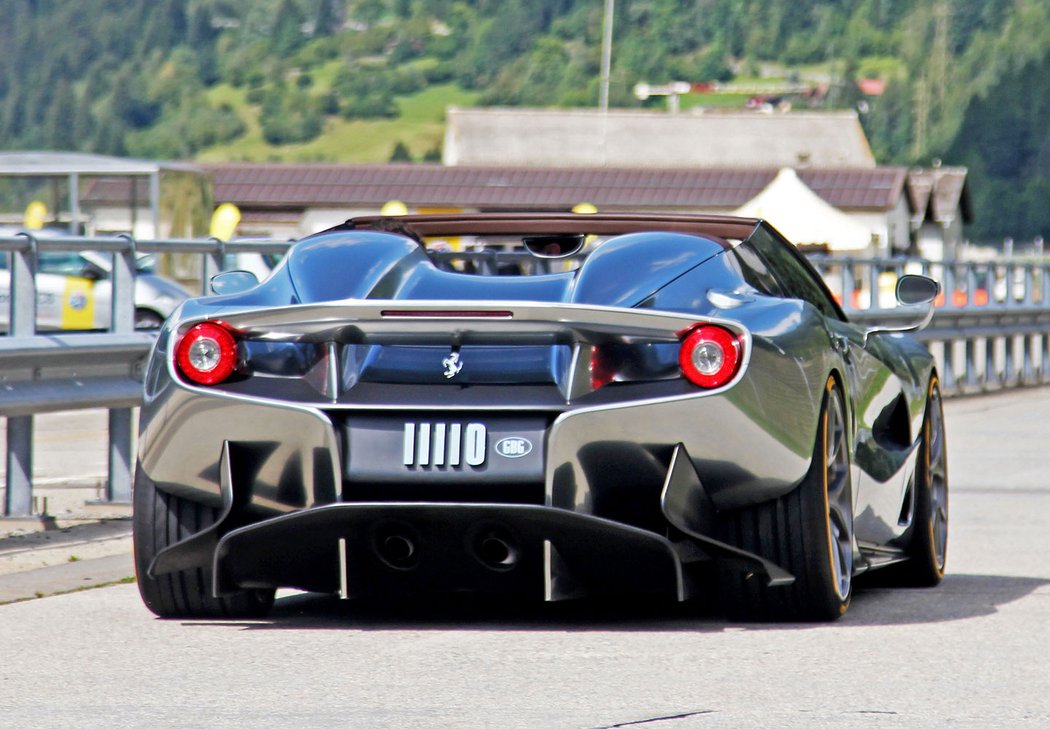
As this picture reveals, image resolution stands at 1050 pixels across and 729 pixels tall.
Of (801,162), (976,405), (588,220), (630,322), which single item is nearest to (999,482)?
(588,220)

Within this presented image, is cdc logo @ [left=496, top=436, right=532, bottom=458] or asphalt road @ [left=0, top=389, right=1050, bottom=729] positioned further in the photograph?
cdc logo @ [left=496, top=436, right=532, bottom=458]

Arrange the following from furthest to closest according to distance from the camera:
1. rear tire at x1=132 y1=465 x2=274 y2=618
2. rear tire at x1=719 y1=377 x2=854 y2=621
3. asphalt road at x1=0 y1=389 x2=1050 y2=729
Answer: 1. rear tire at x1=132 y1=465 x2=274 y2=618
2. rear tire at x1=719 y1=377 x2=854 y2=621
3. asphalt road at x1=0 y1=389 x2=1050 y2=729

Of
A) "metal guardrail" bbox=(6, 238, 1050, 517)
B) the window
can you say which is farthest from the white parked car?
the window

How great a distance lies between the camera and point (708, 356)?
219 inches

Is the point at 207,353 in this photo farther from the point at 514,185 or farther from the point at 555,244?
the point at 514,185

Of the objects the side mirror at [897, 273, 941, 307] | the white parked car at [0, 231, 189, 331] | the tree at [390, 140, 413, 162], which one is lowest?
the tree at [390, 140, 413, 162]

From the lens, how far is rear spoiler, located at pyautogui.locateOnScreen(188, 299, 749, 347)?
5492mm

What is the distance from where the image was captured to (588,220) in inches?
256

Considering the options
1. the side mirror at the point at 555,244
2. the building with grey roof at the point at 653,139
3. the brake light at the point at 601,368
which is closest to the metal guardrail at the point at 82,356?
the side mirror at the point at 555,244

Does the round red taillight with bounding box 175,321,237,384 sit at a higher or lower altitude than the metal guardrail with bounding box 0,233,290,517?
higher

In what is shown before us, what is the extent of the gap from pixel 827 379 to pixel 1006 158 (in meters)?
181

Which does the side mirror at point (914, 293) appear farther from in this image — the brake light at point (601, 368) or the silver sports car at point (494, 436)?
the brake light at point (601, 368)

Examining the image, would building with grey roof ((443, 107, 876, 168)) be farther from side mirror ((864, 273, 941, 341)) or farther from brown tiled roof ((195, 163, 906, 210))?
side mirror ((864, 273, 941, 341))

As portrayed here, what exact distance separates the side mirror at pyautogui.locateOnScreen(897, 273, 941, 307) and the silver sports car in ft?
3.38
